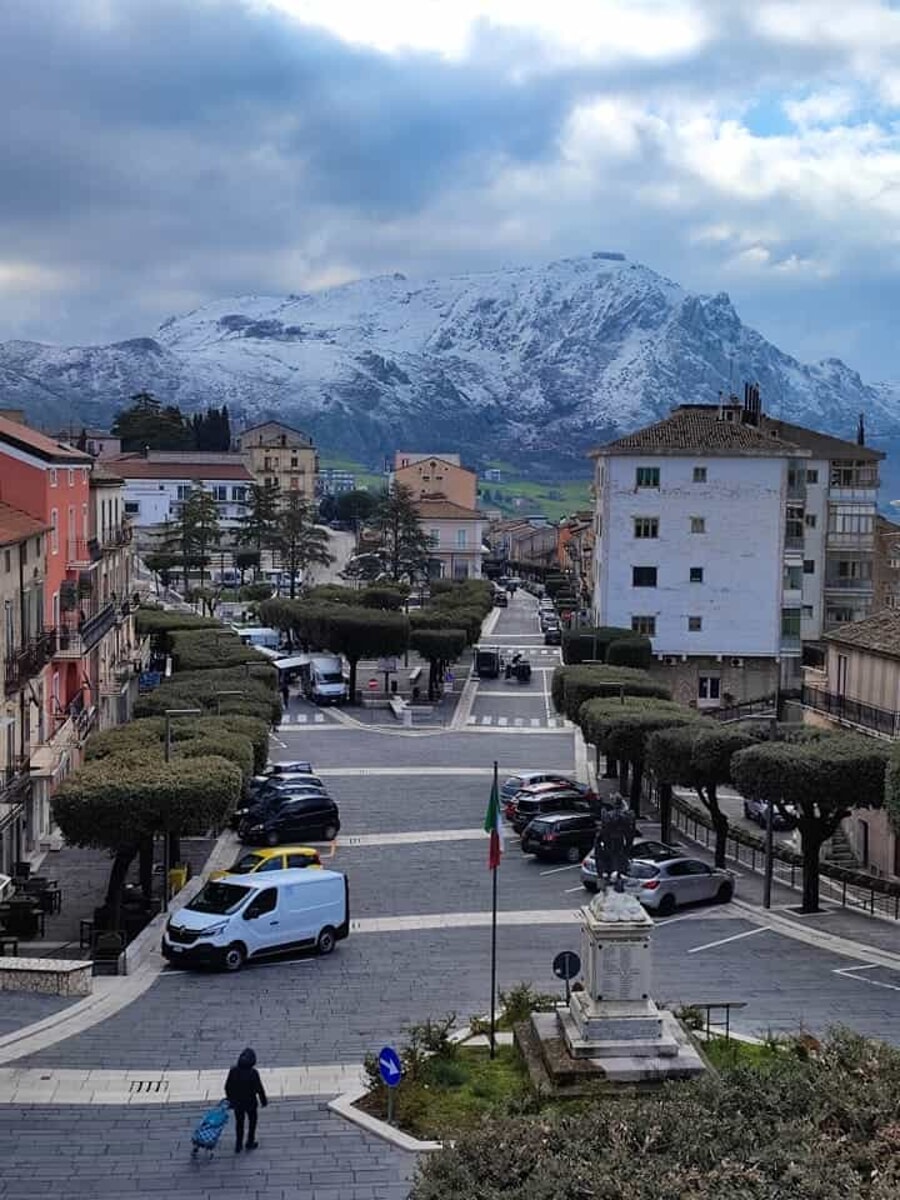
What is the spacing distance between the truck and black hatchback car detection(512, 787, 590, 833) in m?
32.9

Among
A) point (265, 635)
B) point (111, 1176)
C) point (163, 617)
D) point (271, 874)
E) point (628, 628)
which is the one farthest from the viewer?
point (265, 635)

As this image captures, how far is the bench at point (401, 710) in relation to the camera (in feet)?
231

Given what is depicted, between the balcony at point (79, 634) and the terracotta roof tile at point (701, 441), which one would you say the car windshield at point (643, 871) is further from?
the terracotta roof tile at point (701, 441)

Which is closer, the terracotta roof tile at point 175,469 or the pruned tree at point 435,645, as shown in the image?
the pruned tree at point 435,645

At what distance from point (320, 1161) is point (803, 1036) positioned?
7802 mm

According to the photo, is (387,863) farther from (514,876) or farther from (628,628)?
(628,628)

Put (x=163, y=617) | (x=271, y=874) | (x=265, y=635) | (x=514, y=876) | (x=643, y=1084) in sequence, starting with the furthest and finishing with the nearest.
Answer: (x=265, y=635)
(x=163, y=617)
(x=514, y=876)
(x=271, y=874)
(x=643, y=1084)

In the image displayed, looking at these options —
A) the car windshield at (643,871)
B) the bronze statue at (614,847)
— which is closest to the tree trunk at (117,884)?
the car windshield at (643,871)

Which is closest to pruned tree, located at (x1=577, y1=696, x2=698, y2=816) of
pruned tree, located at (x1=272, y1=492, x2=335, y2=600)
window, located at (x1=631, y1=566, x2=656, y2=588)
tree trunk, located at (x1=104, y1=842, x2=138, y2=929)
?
tree trunk, located at (x1=104, y1=842, x2=138, y2=929)

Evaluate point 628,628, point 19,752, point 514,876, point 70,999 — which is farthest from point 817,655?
point 70,999

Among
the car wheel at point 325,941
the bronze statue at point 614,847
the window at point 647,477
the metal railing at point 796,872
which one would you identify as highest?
the window at point 647,477

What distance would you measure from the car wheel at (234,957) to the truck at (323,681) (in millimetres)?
46724

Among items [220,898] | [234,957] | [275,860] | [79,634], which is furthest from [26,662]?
[234,957]

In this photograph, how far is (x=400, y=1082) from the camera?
20.8 meters
